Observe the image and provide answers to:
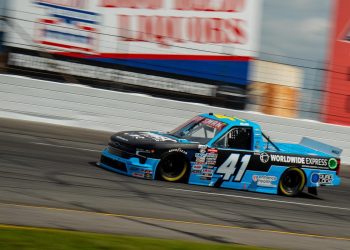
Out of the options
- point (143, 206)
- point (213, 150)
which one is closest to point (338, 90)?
point (213, 150)

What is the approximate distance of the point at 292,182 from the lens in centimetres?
1391

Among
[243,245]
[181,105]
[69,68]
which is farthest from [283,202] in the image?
[69,68]

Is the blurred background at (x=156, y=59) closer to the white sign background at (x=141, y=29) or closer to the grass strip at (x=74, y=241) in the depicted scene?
the white sign background at (x=141, y=29)

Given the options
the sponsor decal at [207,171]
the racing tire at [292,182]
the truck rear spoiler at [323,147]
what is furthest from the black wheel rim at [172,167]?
the truck rear spoiler at [323,147]

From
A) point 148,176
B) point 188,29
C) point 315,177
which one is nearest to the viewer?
point 148,176

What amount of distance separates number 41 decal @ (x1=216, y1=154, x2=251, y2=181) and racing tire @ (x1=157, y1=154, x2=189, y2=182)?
70 cm

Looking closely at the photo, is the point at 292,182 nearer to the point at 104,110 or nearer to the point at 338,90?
the point at 104,110

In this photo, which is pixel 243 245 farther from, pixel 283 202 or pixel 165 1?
→ pixel 165 1

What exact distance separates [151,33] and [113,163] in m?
9.05

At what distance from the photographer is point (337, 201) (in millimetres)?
14094

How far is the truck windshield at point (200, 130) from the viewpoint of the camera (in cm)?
1288

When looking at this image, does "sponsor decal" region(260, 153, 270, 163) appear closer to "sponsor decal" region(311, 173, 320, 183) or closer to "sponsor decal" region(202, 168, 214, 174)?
"sponsor decal" region(202, 168, 214, 174)

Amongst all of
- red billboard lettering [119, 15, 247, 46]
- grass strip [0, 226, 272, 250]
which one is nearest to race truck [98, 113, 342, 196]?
grass strip [0, 226, 272, 250]

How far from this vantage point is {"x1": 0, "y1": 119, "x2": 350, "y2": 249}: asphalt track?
Result: 27.9ft
